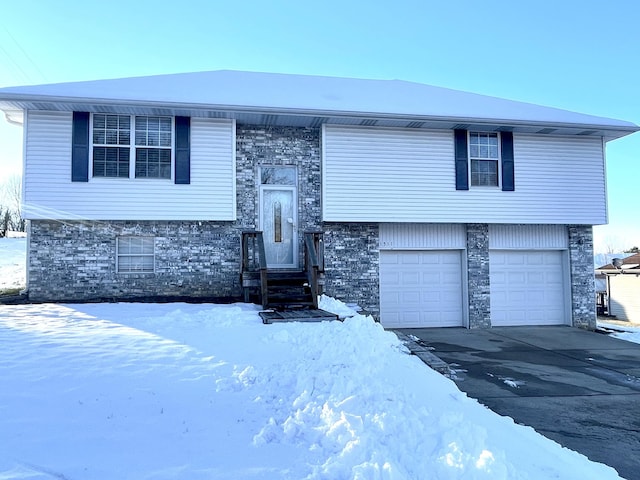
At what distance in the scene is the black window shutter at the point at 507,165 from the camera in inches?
450

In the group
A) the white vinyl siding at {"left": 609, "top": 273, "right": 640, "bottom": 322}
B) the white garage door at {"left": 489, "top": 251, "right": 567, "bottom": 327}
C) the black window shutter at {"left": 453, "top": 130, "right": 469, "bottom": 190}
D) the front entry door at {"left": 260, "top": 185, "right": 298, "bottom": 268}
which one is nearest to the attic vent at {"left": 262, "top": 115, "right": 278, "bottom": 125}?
the front entry door at {"left": 260, "top": 185, "right": 298, "bottom": 268}

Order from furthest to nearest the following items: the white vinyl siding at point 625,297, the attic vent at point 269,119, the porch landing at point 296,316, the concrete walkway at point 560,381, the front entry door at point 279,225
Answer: the white vinyl siding at point 625,297 < the front entry door at point 279,225 < the attic vent at point 269,119 < the porch landing at point 296,316 < the concrete walkway at point 560,381

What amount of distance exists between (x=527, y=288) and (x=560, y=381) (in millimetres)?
5787

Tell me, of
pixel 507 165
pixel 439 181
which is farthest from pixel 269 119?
pixel 507 165

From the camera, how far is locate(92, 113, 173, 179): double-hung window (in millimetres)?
9758

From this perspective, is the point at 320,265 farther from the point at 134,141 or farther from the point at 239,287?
the point at 134,141

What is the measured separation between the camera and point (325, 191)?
416 inches

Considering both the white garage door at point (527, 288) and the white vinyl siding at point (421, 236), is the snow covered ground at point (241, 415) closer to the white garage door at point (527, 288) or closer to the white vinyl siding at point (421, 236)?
the white vinyl siding at point (421, 236)

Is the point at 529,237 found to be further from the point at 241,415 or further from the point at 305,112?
the point at 241,415

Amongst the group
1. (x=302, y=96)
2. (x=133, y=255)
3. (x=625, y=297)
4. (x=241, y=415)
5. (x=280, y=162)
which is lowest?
(x=625, y=297)

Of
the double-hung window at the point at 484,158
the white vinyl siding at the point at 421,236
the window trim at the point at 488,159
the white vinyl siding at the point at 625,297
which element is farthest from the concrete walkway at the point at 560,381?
the white vinyl siding at the point at 625,297

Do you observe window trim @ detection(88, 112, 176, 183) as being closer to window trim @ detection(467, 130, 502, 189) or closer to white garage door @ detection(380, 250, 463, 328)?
white garage door @ detection(380, 250, 463, 328)

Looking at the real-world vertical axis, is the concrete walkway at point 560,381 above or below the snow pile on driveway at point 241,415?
below

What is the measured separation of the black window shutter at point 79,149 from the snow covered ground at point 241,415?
417cm
